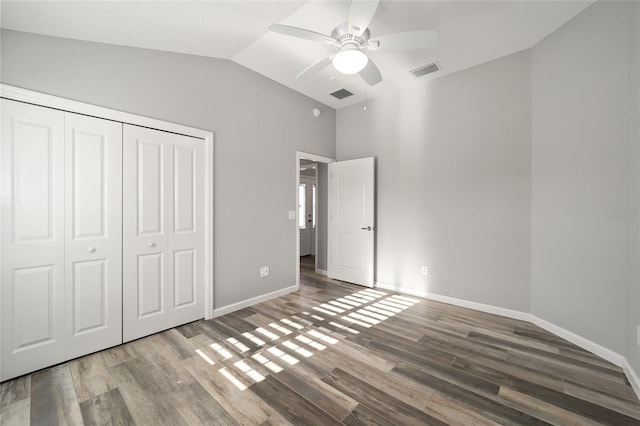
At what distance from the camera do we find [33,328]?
6.72 ft

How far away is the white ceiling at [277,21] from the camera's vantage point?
199 centimetres

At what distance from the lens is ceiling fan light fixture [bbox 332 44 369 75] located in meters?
2.16

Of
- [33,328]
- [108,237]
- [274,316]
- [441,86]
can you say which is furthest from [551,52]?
[33,328]

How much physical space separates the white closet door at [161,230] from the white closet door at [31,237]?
18.0 inches

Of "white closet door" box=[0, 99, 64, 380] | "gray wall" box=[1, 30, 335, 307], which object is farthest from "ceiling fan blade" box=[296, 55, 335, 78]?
"white closet door" box=[0, 99, 64, 380]

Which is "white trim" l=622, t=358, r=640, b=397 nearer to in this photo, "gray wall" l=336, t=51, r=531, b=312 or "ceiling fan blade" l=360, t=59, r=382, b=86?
"gray wall" l=336, t=51, r=531, b=312

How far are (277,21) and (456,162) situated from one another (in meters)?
2.70

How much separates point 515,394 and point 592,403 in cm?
46

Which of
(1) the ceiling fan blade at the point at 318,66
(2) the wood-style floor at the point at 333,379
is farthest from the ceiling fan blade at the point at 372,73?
(2) the wood-style floor at the point at 333,379

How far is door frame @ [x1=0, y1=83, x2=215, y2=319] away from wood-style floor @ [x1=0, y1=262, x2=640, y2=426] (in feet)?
1.74

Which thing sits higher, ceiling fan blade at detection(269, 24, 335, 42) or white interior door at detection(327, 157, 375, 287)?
ceiling fan blade at detection(269, 24, 335, 42)

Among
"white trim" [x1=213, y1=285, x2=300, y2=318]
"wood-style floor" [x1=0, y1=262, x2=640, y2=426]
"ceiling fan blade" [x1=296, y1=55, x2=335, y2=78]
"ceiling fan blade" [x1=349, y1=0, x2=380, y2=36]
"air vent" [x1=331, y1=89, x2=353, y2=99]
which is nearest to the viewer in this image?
"wood-style floor" [x1=0, y1=262, x2=640, y2=426]

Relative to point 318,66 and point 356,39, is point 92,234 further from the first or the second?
point 356,39

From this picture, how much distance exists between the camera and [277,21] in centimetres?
247
